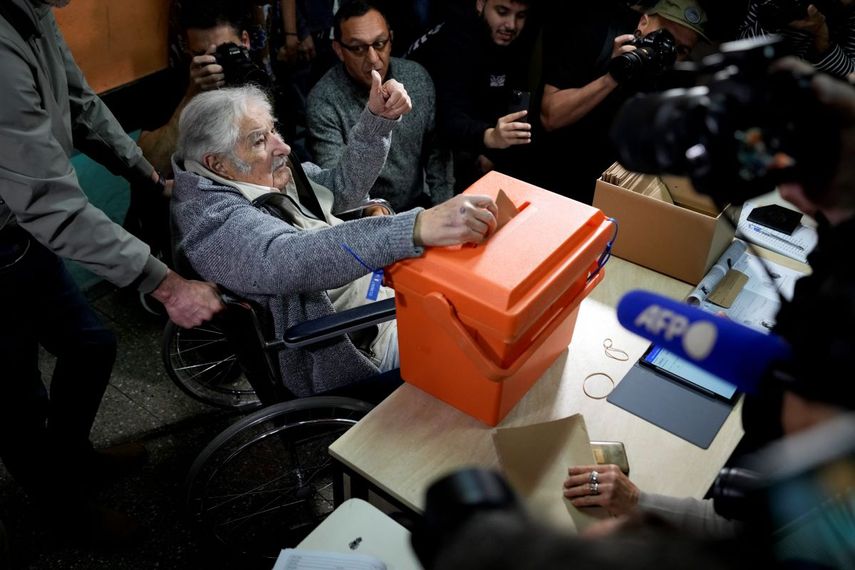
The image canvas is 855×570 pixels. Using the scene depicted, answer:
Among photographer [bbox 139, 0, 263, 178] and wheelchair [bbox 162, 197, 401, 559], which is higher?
photographer [bbox 139, 0, 263, 178]

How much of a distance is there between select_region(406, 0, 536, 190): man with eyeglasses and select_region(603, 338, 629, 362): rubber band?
3.63 feet

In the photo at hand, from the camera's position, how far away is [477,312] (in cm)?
135

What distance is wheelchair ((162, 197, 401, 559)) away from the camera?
1690mm

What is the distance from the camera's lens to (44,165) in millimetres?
1562

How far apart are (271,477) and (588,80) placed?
6.42ft

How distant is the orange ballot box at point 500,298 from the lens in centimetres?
135

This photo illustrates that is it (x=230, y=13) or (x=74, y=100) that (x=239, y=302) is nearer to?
(x=74, y=100)

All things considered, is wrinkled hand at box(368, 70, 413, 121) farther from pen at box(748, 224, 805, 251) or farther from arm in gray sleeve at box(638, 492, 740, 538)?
arm in gray sleeve at box(638, 492, 740, 538)

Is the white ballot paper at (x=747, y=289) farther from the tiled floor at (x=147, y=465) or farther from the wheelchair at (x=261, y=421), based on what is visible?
the tiled floor at (x=147, y=465)

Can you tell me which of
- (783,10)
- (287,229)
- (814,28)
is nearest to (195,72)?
(287,229)

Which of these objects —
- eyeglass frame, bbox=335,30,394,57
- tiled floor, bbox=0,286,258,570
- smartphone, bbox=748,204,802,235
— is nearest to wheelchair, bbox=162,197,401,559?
tiled floor, bbox=0,286,258,570

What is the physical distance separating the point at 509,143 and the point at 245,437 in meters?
1.51

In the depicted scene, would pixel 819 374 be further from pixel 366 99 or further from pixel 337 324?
pixel 366 99

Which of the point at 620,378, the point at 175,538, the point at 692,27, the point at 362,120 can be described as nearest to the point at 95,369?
the point at 175,538
